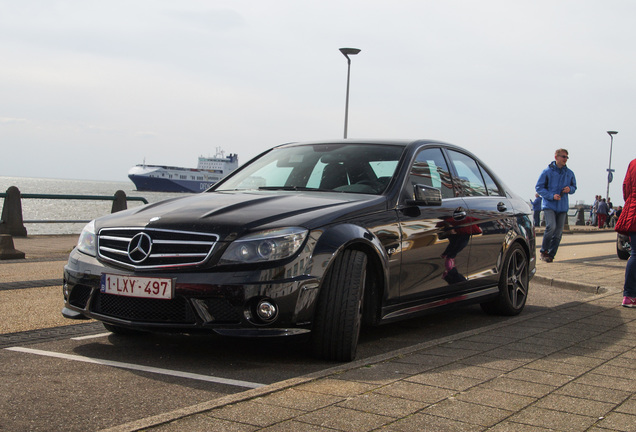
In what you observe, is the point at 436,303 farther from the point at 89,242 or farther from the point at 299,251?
the point at 89,242

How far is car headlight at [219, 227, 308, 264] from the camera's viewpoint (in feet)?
14.6

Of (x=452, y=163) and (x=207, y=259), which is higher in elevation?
(x=452, y=163)

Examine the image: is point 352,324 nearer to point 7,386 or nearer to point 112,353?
point 112,353

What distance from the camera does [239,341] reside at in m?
5.46

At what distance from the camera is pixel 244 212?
15.7 ft

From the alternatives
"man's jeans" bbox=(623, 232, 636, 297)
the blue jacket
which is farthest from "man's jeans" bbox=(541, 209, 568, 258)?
"man's jeans" bbox=(623, 232, 636, 297)

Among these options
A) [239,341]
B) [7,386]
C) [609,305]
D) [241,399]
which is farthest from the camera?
[609,305]

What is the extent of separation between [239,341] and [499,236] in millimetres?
2626

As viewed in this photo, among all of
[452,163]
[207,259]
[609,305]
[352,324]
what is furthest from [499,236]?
[207,259]

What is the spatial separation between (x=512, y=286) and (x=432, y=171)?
5.34 ft

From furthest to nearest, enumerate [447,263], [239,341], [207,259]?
1. [447,263]
2. [239,341]
3. [207,259]

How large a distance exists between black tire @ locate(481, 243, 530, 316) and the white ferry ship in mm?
132673

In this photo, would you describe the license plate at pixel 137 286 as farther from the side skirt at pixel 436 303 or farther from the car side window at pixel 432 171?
the car side window at pixel 432 171

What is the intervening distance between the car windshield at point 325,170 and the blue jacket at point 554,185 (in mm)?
6808
